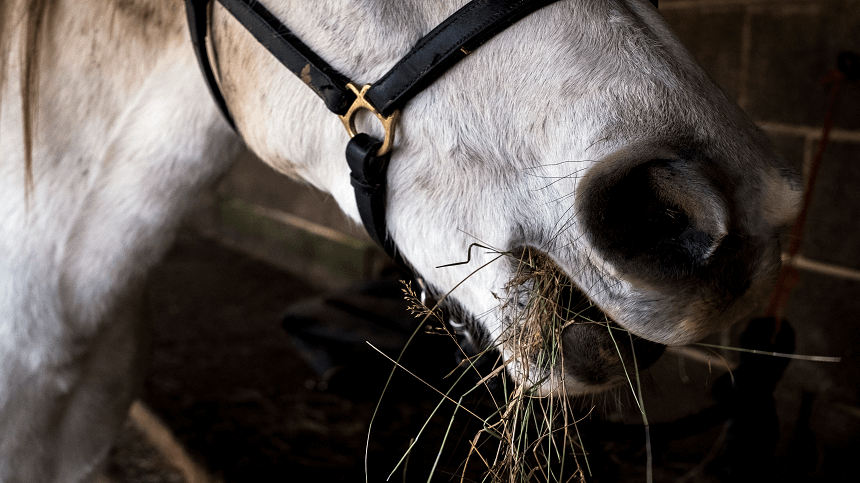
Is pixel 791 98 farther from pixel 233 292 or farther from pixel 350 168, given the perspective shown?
pixel 233 292

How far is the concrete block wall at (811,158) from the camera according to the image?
1.68 metres

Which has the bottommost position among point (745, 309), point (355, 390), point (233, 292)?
point (233, 292)

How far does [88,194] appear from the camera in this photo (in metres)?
1.03

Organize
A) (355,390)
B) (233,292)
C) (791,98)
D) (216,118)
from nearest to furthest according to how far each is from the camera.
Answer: (216,118), (355,390), (791,98), (233,292)

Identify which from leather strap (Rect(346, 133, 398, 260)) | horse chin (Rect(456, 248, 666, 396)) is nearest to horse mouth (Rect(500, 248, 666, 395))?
horse chin (Rect(456, 248, 666, 396))

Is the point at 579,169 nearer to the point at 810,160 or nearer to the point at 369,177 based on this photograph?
the point at 369,177

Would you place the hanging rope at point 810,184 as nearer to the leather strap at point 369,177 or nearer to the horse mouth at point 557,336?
the horse mouth at point 557,336

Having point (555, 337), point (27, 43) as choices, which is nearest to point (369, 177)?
point (555, 337)

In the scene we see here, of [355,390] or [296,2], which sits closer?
[296,2]

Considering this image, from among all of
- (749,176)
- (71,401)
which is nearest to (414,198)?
(749,176)

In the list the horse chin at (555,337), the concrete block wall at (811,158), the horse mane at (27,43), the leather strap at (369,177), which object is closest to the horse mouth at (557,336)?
the horse chin at (555,337)

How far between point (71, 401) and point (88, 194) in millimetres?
459

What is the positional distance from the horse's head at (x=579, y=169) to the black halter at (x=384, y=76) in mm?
14

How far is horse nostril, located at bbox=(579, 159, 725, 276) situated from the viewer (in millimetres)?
565
